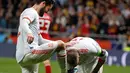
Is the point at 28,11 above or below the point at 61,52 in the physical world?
above

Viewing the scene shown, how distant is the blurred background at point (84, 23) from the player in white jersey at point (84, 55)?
420 inches

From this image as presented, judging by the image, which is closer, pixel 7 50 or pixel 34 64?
pixel 34 64

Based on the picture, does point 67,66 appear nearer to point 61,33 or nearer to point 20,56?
point 20,56

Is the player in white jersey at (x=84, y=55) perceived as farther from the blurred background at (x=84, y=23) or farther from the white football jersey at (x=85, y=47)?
the blurred background at (x=84, y=23)

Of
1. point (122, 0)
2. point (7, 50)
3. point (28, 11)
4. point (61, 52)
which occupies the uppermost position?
point (28, 11)

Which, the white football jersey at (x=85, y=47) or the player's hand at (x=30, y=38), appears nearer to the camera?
the player's hand at (x=30, y=38)

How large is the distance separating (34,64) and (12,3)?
51.6 feet

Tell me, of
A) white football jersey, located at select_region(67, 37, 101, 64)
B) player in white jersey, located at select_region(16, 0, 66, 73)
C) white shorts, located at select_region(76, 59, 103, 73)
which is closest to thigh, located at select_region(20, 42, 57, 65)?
player in white jersey, located at select_region(16, 0, 66, 73)

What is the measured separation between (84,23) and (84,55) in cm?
1313

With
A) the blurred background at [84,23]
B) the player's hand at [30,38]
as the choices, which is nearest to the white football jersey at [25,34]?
the player's hand at [30,38]

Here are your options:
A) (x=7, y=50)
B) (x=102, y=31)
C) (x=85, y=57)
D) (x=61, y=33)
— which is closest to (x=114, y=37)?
(x=102, y=31)

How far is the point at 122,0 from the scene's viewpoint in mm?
25719

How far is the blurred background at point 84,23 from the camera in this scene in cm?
2347

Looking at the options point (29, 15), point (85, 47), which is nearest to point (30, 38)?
point (29, 15)
